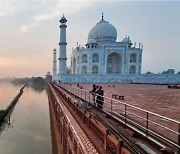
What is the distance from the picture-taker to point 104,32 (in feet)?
156

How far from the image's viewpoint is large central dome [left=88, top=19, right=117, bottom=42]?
47625mm

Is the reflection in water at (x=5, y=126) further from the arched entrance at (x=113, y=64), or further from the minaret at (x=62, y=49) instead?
the arched entrance at (x=113, y=64)

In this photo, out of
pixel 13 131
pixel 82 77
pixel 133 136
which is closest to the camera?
pixel 133 136

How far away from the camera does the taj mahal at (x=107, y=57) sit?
4012 cm

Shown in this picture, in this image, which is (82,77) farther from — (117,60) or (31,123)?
(31,123)

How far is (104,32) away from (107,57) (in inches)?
255

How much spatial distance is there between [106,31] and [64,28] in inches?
485

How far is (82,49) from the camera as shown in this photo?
1866 inches

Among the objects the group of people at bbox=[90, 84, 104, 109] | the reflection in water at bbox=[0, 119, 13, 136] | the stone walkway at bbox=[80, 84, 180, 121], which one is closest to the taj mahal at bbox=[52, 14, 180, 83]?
the reflection in water at bbox=[0, 119, 13, 136]

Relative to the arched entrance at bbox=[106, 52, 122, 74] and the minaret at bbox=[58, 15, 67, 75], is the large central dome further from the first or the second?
the minaret at bbox=[58, 15, 67, 75]

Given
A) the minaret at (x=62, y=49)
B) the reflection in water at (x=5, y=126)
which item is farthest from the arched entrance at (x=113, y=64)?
the reflection in water at (x=5, y=126)

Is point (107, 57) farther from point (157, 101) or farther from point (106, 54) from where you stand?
point (157, 101)

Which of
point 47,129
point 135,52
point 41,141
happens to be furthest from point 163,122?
point 135,52

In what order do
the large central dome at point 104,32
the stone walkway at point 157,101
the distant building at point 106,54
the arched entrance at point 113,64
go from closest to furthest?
the stone walkway at point 157,101 < the distant building at point 106,54 < the large central dome at point 104,32 < the arched entrance at point 113,64
